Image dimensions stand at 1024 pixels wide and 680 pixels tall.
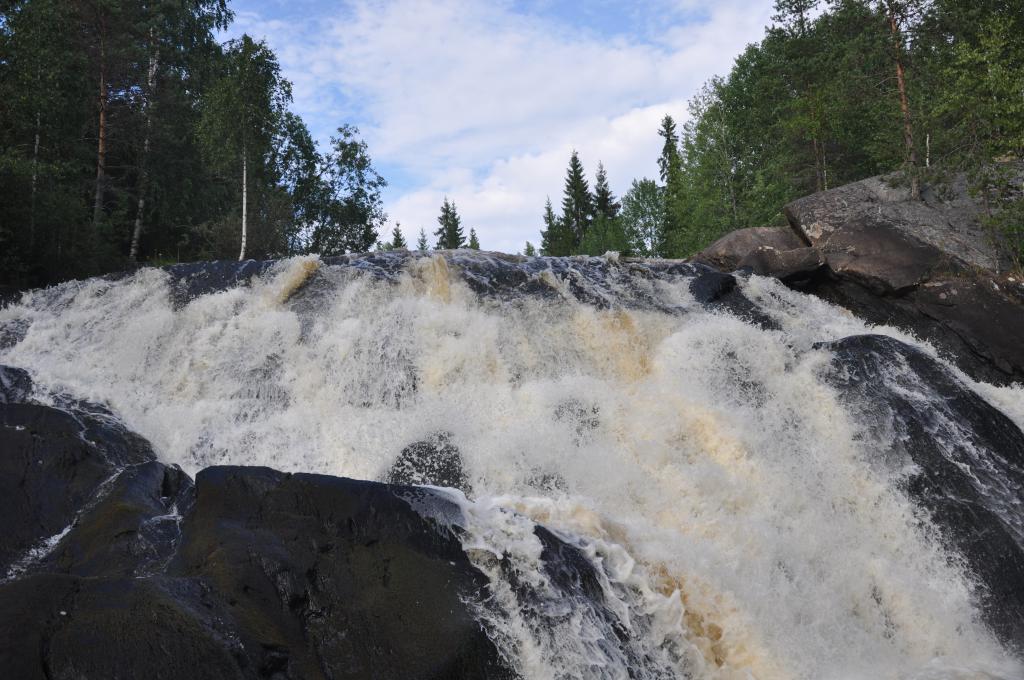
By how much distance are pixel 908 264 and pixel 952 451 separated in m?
7.09

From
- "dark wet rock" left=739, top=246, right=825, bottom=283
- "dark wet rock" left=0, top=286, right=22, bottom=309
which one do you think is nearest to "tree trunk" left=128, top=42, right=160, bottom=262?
"dark wet rock" left=0, top=286, right=22, bottom=309

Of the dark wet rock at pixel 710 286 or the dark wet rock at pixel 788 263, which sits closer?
the dark wet rock at pixel 710 286

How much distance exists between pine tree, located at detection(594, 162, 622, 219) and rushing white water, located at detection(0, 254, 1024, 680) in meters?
49.4

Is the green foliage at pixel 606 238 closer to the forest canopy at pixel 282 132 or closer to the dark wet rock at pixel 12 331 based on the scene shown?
the forest canopy at pixel 282 132

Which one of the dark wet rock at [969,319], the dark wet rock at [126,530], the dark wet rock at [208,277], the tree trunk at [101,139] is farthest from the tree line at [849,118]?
the tree trunk at [101,139]

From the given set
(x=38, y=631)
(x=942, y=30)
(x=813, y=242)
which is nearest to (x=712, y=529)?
(x=38, y=631)

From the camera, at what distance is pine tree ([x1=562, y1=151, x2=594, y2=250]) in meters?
59.0

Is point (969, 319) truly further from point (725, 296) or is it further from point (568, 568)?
point (568, 568)

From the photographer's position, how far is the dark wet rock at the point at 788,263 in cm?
1422

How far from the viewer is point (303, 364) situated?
939cm

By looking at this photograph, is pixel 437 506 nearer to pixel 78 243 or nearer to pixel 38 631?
pixel 38 631

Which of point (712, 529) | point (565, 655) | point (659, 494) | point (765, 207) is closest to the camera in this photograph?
point (565, 655)

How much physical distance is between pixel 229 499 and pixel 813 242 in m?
13.7

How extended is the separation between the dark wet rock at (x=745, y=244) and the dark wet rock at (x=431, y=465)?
32.7ft
